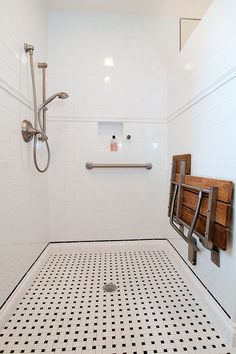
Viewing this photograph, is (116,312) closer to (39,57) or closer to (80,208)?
(80,208)

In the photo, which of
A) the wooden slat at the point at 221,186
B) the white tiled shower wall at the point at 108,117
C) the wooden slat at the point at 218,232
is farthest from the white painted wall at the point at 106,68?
the wooden slat at the point at 218,232

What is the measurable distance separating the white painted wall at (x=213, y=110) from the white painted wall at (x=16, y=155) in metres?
1.32

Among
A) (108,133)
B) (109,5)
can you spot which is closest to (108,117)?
(108,133)

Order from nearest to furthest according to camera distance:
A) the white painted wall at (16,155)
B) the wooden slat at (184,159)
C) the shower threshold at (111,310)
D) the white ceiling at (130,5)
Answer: the shower threshold at (111,310), the white painted wall at (16,155), the wooden slat at (184,159), the white ceiling at (130,5)

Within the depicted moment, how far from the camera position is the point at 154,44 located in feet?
7.41

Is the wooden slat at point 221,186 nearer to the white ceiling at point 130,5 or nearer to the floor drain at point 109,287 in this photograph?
the floor drain at point 109,287

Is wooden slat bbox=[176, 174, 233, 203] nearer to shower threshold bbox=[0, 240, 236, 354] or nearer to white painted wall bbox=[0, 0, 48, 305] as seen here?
shower threshold bbox=[0, 240, 236, 354]

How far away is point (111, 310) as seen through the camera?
139cm

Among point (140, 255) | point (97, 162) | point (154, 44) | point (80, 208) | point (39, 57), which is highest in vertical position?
point (154, 44)

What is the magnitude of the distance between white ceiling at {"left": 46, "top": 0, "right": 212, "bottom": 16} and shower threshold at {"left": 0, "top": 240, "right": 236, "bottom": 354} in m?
2.40

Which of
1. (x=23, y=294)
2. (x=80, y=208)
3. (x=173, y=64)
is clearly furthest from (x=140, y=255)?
(x=173, y=64)

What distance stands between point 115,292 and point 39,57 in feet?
6.96

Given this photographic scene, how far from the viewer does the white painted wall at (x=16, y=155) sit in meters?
1.33

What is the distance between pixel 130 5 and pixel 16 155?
6.02 ft
